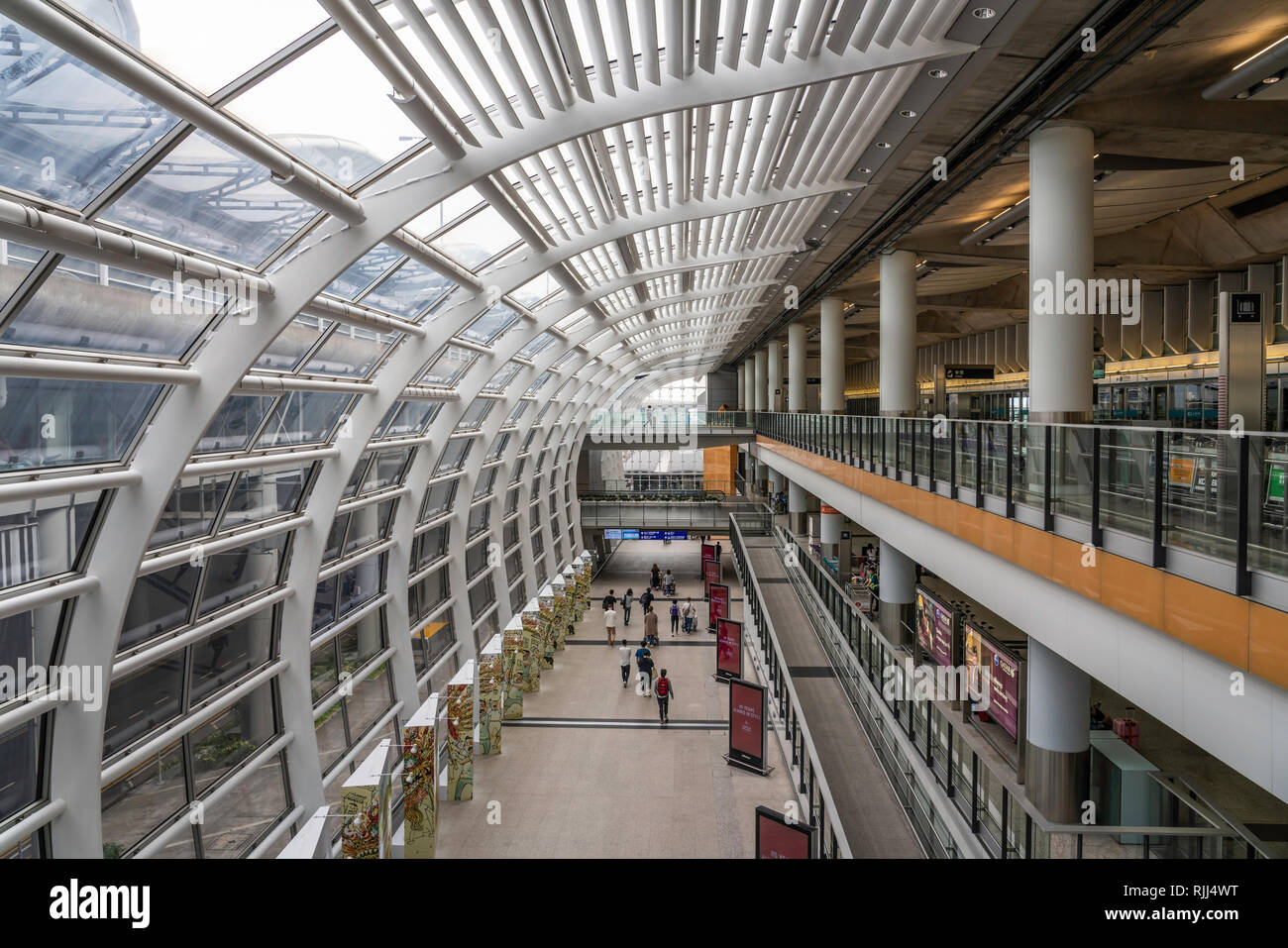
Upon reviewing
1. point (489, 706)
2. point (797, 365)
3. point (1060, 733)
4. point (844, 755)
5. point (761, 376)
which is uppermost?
point (761, 376)

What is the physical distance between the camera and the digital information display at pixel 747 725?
1374 cm

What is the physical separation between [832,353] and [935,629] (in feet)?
41.6

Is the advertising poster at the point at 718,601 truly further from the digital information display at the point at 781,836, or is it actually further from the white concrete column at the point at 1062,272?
the white concrete column at the point at 1062,272

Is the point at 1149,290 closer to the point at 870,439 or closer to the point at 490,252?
the point at 870,439

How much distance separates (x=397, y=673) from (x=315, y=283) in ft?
35.2

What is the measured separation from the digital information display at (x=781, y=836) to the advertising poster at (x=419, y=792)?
4.89 m

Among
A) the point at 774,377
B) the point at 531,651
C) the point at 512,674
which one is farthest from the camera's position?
the point at 774,377

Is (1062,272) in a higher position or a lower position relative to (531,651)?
higher

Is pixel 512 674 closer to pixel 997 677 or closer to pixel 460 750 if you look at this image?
pixel 460 750

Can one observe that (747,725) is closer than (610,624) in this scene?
Yes

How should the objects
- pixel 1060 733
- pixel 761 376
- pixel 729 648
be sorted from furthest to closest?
pixel 761 376, pixel 729 648, pixel 1060 733

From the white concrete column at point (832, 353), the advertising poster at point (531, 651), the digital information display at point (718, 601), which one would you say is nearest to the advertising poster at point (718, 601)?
the digital information display at point (718, 601)

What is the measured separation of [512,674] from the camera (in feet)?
58.9

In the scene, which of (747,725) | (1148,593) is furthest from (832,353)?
(1148,593)
